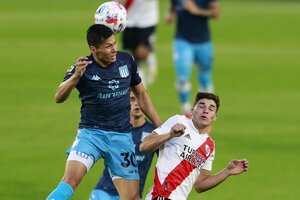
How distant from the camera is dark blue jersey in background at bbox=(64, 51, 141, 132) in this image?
36.1 ft

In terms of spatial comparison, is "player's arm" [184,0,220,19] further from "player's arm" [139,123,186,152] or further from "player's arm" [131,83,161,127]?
"player's arm" [139,123,186,152]

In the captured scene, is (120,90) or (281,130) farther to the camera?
(281,130)

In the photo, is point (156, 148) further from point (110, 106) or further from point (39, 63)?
point (39, 63)

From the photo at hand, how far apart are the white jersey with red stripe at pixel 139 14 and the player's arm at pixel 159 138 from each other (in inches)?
504

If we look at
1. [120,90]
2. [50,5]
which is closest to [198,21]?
[120,90]

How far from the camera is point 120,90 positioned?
36.5ft

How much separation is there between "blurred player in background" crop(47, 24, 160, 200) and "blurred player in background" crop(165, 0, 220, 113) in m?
9.60

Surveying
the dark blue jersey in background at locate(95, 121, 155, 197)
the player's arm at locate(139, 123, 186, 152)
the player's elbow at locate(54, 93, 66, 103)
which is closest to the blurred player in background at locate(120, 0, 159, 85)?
the dark blue jersey in background at locate(95, 121, 155, 197)

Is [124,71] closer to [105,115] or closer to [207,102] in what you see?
[105,115]

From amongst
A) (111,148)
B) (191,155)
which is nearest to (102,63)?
(111,148)

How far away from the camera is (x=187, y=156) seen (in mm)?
10469

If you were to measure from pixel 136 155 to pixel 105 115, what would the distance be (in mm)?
750

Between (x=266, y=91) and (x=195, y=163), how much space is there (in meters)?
15.6

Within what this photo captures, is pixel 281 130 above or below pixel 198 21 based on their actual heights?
below
